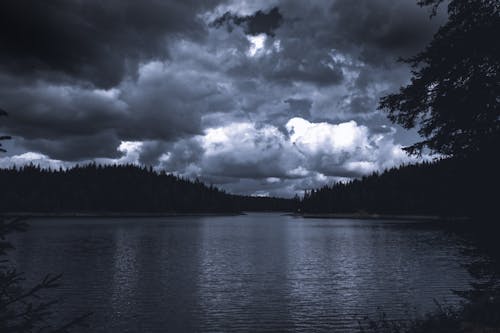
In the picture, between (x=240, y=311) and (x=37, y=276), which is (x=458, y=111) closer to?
(x=240, y=311)

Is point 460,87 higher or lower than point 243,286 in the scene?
higher

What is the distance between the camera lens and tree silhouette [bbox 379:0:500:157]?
52.9 ft

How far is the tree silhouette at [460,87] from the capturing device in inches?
634

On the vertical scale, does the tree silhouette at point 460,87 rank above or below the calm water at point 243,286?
above

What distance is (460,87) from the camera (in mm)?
16859

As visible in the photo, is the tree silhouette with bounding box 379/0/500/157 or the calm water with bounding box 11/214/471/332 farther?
the calm water with bounding box 11/214/471/332

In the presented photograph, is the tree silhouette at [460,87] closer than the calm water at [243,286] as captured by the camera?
Yes

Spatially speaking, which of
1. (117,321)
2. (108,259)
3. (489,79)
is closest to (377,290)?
(117,321)

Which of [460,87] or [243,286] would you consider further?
[243,286]

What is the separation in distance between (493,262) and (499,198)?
317 cm

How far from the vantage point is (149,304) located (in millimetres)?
31797

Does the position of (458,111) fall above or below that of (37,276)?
above

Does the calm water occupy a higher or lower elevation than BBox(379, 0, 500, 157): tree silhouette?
lower

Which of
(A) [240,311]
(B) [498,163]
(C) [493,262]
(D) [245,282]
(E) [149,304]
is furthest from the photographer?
(D) [245,282]
